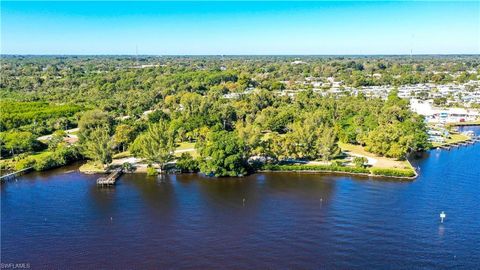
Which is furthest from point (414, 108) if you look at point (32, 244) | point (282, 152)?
point (32, 244)

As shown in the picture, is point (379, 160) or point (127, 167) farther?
point (379, 160)

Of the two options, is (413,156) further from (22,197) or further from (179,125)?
(22,197)

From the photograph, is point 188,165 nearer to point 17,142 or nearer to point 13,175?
point 13,175

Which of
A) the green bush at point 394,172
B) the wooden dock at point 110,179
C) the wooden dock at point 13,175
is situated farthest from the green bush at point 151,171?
the green bush at point 394,172

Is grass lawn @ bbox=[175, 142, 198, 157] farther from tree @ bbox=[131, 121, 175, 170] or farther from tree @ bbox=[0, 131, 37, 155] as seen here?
tree @ bbox=[0, 131, 37, 155]

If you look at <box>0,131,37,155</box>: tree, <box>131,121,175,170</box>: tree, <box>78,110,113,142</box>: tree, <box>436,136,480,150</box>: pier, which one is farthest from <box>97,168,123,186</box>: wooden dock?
<box>436,136,480,150</box>: pier

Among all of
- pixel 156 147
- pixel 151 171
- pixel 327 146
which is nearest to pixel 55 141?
pixel 156 147
